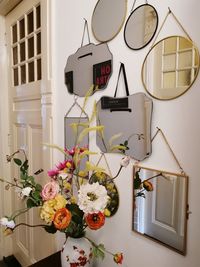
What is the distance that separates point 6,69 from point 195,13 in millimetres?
1694

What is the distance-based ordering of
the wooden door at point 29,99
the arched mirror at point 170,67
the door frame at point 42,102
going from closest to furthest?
the arched mirror at point 170,67 < the door frame at point 42,102 < the wooden door at point 29,99

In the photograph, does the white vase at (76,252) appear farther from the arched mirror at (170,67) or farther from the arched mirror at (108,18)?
the arched mirror at (108,18)

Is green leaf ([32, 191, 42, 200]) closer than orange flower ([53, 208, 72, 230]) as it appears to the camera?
No

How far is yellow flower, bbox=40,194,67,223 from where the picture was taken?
2.25 feet

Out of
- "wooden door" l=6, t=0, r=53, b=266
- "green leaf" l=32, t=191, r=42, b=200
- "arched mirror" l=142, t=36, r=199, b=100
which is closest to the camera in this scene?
"arched mirror" l=142, t=36, r=199, b=100

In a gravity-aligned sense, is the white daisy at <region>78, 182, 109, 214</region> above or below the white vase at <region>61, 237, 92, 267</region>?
above

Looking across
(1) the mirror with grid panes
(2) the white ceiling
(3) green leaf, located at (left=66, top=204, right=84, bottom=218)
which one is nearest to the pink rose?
(3) green leaf, located at (left=66, top=204, right=84, bottom=218)

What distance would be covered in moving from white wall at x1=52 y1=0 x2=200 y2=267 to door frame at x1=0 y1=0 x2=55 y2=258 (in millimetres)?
111

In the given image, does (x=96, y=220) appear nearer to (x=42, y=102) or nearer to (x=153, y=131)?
(x=153, y=131)

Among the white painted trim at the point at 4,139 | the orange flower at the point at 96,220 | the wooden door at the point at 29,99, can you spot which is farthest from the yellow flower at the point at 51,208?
the white painted trim at the point at 4,139

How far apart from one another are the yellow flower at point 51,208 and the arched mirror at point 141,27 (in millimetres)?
641

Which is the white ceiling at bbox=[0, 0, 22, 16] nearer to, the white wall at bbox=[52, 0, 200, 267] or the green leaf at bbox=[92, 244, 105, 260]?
the white wall at bbox=[52, 0, 200, 267]

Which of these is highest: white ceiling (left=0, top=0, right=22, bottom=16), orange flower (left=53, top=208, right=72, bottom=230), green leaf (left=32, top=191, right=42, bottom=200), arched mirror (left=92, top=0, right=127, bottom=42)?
white ceiling (left=0, top=0, right=22, bottom=16)

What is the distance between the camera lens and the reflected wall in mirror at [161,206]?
70 cm
